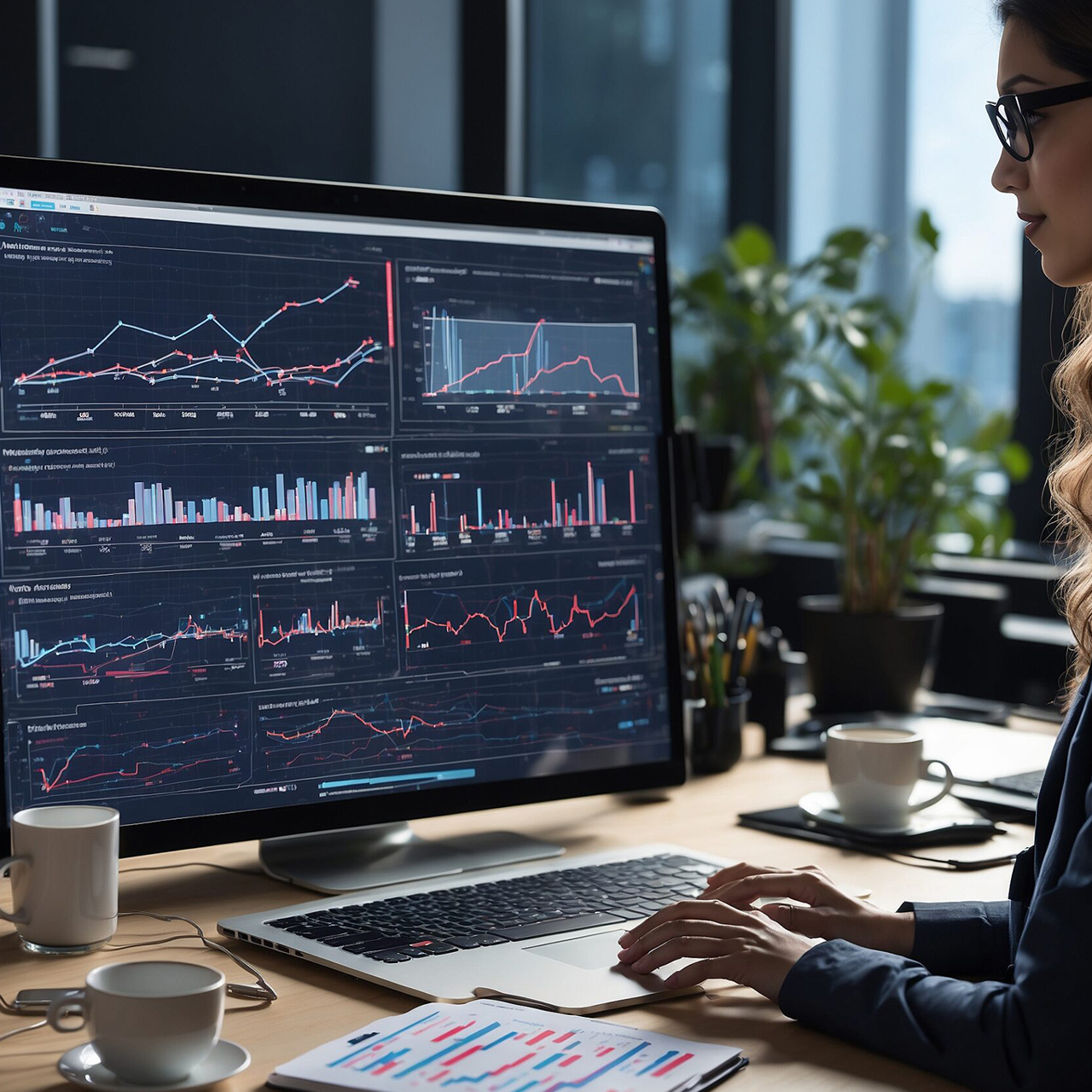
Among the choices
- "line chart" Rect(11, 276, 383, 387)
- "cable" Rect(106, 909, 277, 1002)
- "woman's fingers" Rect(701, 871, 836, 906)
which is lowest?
"cable" Rect(106, 909, 277, 1002)

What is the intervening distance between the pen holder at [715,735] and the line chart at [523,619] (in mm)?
262

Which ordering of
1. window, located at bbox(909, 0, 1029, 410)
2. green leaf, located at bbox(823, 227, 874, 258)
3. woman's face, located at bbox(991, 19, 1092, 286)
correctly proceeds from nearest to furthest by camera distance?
woman's face, located at bbox(991, 19, 1092, 286)
green leaf, located at bbox(823, 227, 874, 258)
window, located at bbox(909, 0, 1029, 410)

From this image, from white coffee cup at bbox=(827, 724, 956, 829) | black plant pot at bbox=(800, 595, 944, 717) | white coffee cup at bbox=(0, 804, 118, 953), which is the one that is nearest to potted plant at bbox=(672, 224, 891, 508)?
black plant pot at bbox=(800, 595, 944, 717)

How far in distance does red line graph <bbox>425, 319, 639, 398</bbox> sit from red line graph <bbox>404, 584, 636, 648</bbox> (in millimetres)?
178

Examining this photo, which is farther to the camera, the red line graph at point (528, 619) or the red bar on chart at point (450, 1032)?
the red line graph at point (528, 619)

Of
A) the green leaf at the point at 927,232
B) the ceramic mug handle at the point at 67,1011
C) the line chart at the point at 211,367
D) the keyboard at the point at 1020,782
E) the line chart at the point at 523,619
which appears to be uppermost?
the green leaf at the point at 927,232

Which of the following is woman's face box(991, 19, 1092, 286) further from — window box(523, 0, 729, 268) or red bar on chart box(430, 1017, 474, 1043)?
window box(523, 0, 729, 268)

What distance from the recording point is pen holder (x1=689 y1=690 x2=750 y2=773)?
151 centimetres

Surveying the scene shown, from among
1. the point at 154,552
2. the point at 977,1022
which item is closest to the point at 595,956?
the point at 977,1022

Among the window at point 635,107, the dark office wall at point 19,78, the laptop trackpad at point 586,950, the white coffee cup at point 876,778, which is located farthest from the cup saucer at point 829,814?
the window at point 635,107

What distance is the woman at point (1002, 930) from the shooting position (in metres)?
0.77

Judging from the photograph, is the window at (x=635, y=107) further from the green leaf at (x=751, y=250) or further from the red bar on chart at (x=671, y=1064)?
the red bar on chart at (x=671, y=1064)

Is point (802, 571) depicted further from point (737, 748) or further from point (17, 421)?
point (17, 421)

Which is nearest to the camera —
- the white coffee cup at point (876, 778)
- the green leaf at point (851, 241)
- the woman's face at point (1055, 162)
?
the woman's face at point (1055, 162)
